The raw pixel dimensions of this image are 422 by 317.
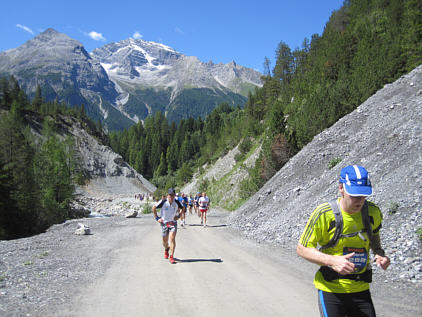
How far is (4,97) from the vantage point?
80.3 meters

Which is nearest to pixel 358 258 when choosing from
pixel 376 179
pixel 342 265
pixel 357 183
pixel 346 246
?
pixel 346 246

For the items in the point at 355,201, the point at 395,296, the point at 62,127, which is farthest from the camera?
the point at 62,127

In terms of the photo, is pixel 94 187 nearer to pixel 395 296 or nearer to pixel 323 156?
pixel 323 156

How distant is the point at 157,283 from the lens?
6988mm

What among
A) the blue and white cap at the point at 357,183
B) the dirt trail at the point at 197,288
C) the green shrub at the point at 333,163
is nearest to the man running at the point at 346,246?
the blue and white cap at the point at 357,183

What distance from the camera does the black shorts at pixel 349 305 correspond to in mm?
2965

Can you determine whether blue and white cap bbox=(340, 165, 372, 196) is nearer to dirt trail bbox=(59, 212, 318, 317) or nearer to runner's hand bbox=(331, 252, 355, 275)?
runner's hand bbox=(331, 252, 355, 275)

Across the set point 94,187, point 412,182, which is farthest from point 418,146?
point 94,187

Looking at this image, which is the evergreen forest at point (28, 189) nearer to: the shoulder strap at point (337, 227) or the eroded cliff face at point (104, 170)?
the shoulder strap at point (337, 227)

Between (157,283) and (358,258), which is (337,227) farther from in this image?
(157,283)

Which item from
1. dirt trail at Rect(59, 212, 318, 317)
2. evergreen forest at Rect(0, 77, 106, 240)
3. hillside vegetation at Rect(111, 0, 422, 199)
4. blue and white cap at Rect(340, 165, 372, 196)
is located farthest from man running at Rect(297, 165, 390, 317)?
evergreen forest at Rect(0, 77, 106, 240)

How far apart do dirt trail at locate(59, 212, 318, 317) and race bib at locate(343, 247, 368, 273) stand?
290 cm

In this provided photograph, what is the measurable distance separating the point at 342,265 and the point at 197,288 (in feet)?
15.2

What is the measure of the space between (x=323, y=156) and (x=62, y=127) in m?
84.8
